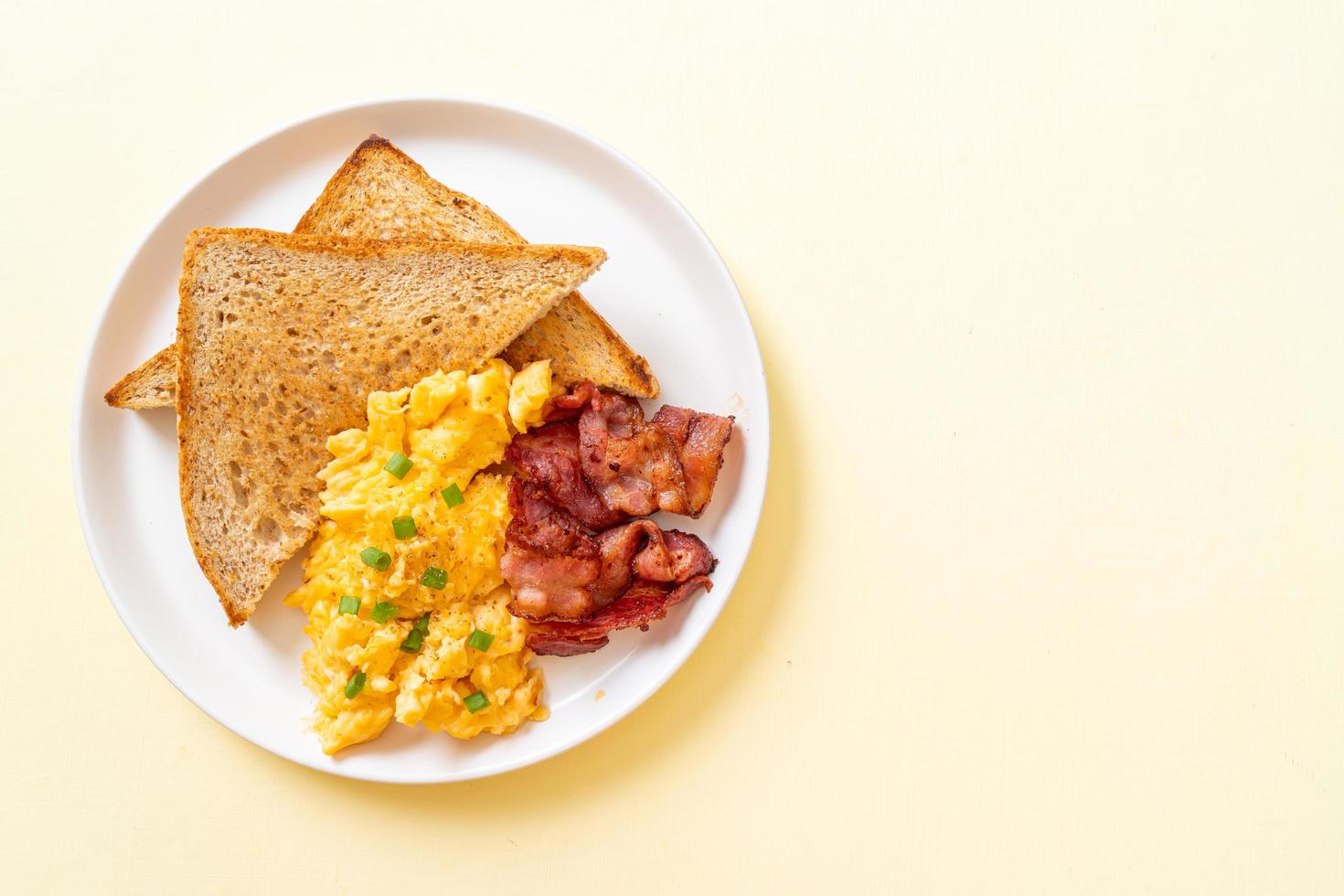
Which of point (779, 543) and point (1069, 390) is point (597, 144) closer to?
point (779, 543)

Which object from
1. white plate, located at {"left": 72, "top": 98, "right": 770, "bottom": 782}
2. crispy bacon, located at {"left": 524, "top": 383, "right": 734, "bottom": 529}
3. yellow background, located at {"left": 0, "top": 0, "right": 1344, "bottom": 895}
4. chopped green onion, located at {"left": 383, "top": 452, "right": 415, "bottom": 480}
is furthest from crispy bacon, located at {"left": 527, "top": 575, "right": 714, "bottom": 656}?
chopped green onion, located at {"left": 383, "top": 452, "right": 415, "bottom": 480}

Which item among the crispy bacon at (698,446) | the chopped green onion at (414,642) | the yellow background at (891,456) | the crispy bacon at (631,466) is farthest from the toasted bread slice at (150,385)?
the crispy bacon at (698,446)

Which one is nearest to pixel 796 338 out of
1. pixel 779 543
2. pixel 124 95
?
pixel 779 543

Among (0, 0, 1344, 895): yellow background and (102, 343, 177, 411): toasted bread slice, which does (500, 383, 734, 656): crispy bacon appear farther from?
(102, 343, 177, 411): toasted bread slice

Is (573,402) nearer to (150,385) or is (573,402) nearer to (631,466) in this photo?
(631,466)

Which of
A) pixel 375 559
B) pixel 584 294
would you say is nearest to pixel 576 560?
pixel 375 559
